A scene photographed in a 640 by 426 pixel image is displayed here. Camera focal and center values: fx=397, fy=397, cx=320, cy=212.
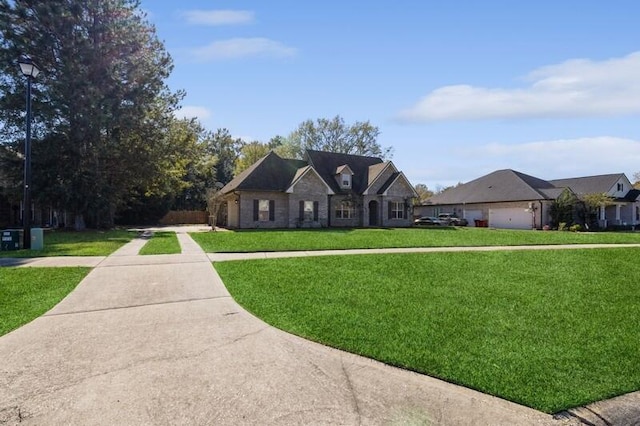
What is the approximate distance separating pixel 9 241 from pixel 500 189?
127 ft

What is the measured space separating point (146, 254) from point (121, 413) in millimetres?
10377

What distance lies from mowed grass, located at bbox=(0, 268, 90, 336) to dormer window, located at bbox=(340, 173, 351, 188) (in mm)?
24741

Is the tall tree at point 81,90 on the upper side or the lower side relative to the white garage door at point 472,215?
upper

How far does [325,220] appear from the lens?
30562 millimetres

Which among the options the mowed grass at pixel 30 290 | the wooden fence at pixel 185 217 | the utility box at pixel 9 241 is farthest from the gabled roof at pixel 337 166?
the mowed grass at pixel 30 290

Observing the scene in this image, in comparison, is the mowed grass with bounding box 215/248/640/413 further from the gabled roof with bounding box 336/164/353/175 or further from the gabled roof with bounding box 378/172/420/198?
the gabled roof with bounding box 378/172/420/198

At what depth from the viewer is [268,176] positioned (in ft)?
96.5

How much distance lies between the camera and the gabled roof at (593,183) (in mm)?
37500

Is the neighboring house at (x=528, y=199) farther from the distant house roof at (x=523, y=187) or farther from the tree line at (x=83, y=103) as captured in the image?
the tree line at (x=83, y=103)

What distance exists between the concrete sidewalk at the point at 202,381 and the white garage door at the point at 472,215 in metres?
39.0

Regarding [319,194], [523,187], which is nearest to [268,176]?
[319,194]

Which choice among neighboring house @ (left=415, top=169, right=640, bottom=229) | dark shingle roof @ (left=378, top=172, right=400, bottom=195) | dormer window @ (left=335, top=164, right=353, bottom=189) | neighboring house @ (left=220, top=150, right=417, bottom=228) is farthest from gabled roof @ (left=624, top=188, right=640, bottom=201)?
dormer window @ (left=335, top=164, right=353, bottom=189)

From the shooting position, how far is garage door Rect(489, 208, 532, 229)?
3612 centimetres

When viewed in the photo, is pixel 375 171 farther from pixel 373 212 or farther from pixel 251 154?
pixel 251 154
